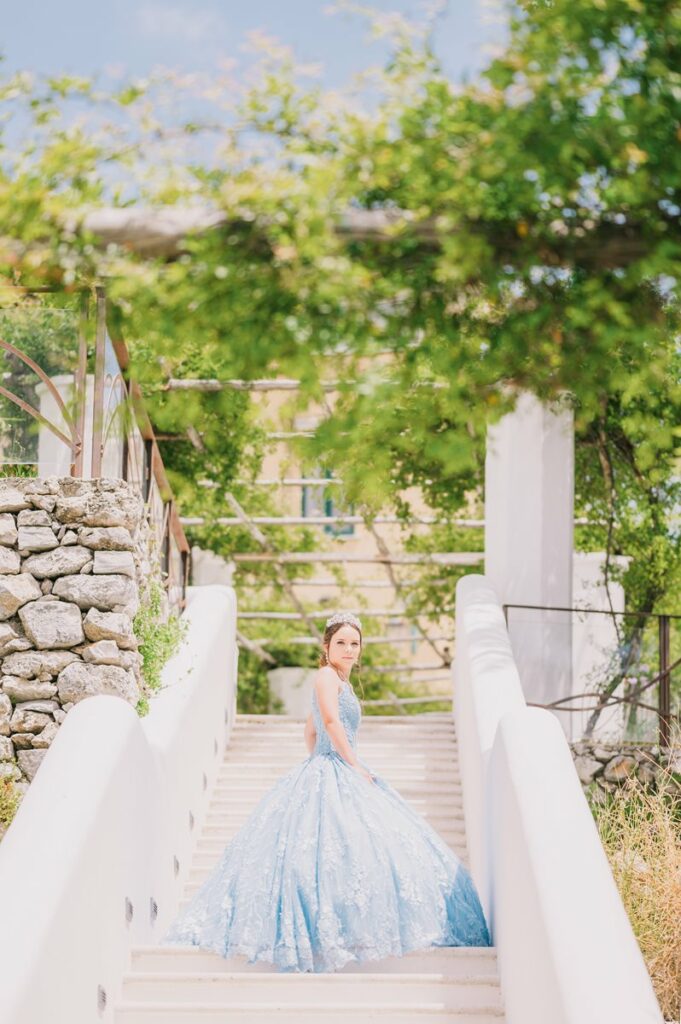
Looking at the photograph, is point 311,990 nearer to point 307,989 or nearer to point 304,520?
point 307,989

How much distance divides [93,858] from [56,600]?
3.12 metres

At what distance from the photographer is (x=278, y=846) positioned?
5.49 m

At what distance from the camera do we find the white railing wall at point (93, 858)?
394 centimetres

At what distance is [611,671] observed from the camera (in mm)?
9852

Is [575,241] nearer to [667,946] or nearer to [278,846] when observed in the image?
[278,846]

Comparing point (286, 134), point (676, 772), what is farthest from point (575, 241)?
point (676, 772)

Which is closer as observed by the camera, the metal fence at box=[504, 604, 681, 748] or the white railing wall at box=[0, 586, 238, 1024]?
the white railing wall at box=[0, 586, 238, 1024]

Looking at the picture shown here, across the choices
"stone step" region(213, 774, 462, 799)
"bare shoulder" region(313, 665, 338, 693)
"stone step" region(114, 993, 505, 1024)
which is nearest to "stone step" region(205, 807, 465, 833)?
"stone step" region(213, 774, 462, 799)

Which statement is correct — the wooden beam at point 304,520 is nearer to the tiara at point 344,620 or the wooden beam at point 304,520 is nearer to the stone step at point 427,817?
the stone step at point 427,817

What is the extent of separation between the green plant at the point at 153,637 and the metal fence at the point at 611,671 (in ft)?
9.50

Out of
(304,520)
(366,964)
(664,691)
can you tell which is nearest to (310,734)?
(366,964)

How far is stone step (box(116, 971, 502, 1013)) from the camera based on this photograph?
15.9 ft

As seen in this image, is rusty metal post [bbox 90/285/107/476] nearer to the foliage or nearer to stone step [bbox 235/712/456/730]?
the foliage

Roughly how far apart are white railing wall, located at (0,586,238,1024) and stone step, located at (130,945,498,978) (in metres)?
0.13
